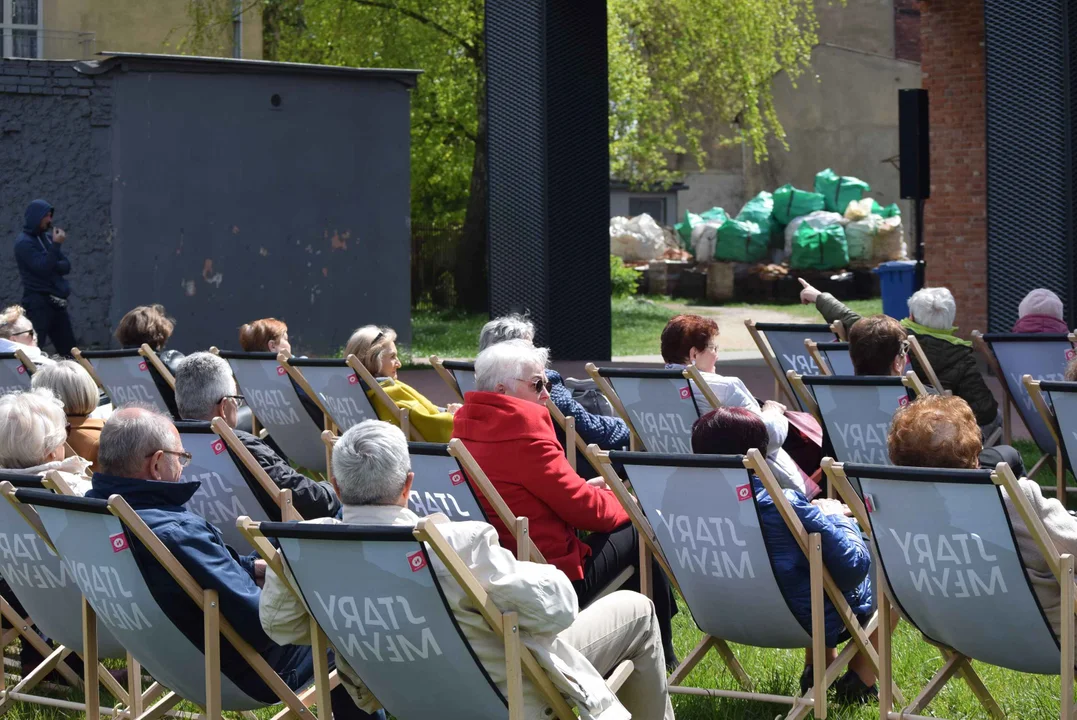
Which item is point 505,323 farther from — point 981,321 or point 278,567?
point 981,321

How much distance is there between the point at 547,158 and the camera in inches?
531

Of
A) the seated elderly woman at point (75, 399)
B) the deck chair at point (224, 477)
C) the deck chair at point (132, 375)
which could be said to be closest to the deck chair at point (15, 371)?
the deck chair at point (132, 375)

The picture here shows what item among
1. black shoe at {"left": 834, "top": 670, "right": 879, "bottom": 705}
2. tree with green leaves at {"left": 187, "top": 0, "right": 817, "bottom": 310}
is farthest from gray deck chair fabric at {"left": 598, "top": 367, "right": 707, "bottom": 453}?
tree with green leaves at {"left": 187, "top": 0, "right": 817, "bottom": 310}

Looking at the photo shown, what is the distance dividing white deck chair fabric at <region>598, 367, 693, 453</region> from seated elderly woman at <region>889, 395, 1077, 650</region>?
210 centimetres

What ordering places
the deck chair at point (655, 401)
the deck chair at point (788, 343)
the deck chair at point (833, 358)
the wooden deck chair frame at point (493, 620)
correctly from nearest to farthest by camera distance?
the wooden deck chair frame at point (493, 620), the deck chair at point (655, 401), the deck chair at point (833, 358), the deck chair at point (788, 343)

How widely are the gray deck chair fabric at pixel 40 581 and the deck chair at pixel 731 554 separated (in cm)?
156

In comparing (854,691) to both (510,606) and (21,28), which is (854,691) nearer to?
(510,606)

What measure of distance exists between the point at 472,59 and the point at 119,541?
1903 centimetres

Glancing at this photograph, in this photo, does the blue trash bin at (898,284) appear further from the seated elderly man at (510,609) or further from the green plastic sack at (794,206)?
the seated elderly man at (510,609)

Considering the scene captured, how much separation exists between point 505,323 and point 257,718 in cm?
249

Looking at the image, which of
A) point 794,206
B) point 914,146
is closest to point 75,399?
point 914,146

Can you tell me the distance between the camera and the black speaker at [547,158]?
13.4 m

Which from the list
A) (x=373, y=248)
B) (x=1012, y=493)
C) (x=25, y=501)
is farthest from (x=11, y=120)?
(x=1012, y=493)

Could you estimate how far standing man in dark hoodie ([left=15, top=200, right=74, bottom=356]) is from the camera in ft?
42.0
